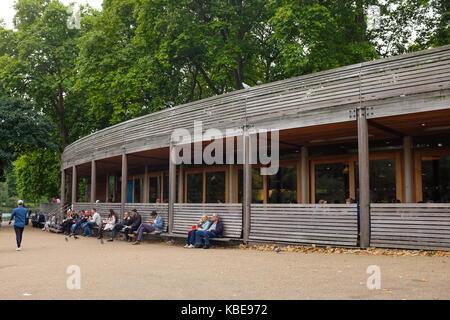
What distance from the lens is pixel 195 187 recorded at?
20.5m

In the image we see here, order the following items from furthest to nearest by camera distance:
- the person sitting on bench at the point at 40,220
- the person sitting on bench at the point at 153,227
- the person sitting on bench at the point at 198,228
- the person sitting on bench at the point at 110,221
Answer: the person sitting on bench at the point at 40,220, the person sitting on bench at the point at 110,221, the person sitting on bench at the point at 153,227, the person sitting on bench at the point at 198,228

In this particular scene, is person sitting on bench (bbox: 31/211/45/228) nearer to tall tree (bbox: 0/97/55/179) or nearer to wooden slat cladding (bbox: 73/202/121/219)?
tall tree (bbox: 0/97/55/179)

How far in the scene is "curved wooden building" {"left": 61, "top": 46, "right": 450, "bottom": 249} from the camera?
1012 centimetres

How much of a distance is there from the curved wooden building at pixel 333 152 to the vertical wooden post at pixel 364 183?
0.9 inches

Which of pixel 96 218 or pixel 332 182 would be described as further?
pixel 96 218

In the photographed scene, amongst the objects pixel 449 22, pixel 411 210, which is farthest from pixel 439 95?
pixel 449 22

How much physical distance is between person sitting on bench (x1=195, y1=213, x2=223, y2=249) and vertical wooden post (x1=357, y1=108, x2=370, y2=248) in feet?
14.2

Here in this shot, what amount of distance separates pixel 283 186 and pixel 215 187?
12.2ft

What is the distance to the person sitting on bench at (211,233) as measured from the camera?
13.0 metres

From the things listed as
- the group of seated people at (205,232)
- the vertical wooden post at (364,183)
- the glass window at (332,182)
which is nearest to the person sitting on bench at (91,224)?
the group of seated people at (205,232)

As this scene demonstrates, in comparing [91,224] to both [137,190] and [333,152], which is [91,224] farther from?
[333,152]
